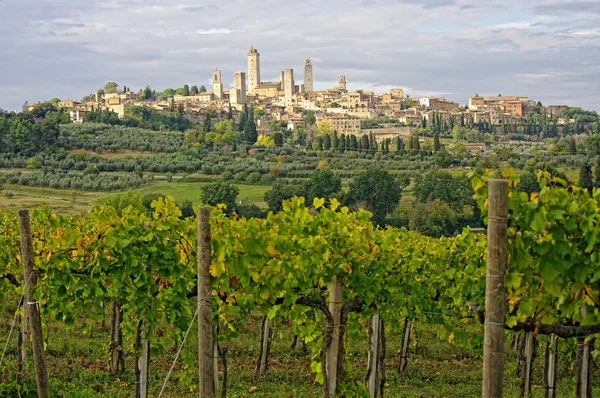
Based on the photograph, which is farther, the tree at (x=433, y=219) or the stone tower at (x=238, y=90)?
the stone tower at (x=238, y=90)

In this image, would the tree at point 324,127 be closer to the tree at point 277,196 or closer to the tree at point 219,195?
the tree at point 277,196

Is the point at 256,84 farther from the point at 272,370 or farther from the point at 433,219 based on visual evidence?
the point at 272,370

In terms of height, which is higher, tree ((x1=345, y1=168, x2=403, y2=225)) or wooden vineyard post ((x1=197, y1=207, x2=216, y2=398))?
wooden vineyard post ((x1=197, y1=207, x2=216, y2=398))

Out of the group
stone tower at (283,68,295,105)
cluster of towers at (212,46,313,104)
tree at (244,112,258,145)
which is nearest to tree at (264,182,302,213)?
tree at (244,112,258,145)

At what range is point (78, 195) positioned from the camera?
1716 inches

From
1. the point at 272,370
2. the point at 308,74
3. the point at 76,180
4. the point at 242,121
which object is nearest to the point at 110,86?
the point at 308,74

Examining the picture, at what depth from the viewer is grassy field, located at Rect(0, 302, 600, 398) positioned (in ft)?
32.1

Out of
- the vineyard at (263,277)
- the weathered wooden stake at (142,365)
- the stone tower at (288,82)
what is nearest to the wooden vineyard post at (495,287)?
the vineyard at (263,277)

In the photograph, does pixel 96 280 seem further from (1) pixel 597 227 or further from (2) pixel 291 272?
(1) pixel 597 227

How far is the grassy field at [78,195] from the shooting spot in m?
38.9

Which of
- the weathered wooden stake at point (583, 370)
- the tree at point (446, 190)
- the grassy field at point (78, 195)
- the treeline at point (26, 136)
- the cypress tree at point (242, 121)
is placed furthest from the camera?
the cypress tree at point (242, 121)

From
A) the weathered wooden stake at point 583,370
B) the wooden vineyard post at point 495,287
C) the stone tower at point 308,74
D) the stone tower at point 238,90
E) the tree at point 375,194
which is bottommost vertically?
the tree at point 375,194

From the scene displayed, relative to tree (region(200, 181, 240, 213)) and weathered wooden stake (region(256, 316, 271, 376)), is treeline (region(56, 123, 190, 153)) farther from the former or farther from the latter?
weathered wooden stake (region(256, 316, 271, 376))

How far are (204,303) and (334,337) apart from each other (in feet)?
5.17
